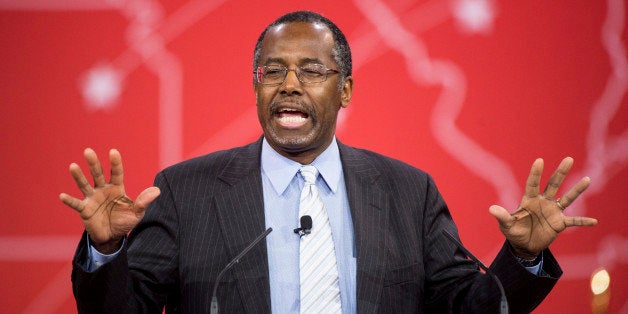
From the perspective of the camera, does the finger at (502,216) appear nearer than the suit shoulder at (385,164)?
Yes

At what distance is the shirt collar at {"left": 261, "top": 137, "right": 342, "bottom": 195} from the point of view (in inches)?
80.3

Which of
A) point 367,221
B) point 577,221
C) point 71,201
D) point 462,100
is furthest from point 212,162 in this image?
point 462,100

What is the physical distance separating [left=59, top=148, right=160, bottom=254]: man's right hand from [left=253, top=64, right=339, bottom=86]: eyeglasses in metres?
0.53

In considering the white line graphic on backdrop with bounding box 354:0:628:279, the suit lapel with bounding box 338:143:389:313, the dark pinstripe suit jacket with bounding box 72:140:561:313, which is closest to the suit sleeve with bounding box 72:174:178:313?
the dark pinstripe suit jacket with bounding box 72:140:561:313

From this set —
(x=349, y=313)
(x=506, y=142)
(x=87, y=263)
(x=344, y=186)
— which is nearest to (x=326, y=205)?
(x=344, y=186)

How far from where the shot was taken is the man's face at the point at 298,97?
2049 mm

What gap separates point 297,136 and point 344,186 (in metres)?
→ 0.18

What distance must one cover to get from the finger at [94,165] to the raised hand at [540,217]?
0.87 meters

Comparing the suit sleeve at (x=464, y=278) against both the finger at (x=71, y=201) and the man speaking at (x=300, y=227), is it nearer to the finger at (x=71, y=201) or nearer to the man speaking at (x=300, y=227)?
the man speaking at (x=300, y=227)

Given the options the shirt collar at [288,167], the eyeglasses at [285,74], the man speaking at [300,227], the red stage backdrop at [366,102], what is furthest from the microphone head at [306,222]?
the red stage backdrop at [366,102]

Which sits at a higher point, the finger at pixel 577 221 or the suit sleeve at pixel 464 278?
the finger at pixel 577 221

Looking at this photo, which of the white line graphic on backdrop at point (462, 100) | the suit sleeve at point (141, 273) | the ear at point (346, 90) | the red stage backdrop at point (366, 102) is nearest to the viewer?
the suit sleeve at point (141, 273)

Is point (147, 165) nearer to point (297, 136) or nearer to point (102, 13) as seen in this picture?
point (102, 13)

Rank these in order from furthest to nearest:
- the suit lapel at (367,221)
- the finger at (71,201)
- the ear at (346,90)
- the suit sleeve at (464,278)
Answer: the ear at (346,90)
the suit lapel at (367,221)
the suit sleeve at (464,278)
the finger at (71,201)
